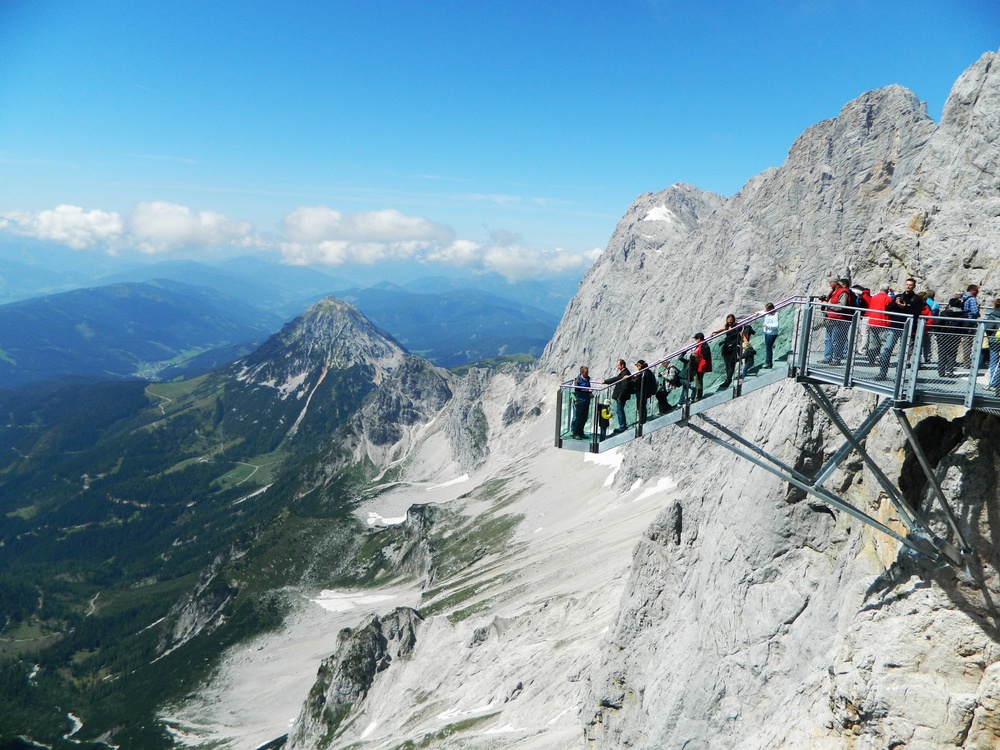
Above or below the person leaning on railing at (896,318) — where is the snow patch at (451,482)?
below

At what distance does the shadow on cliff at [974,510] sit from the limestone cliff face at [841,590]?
36 millimetres

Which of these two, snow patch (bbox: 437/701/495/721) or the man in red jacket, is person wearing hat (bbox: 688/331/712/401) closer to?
the man in red jacket

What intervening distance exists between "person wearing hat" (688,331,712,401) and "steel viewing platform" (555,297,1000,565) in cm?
13

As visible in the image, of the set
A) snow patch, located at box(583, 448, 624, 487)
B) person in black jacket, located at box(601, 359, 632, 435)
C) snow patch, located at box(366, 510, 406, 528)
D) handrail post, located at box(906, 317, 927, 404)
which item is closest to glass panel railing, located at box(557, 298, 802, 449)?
person in black jacket, located at box(601, 359, 632, 435)

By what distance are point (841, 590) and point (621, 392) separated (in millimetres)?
12218

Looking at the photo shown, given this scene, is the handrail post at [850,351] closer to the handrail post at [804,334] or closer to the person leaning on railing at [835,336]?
the person leaning on railing at [835,336]

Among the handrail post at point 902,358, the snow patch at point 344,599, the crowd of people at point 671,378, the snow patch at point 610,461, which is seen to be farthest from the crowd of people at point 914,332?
the snow patch at point 344,599

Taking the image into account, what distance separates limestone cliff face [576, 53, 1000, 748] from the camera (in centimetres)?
1480

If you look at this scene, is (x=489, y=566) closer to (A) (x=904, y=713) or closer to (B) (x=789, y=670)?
(B) (x=789, y=670)

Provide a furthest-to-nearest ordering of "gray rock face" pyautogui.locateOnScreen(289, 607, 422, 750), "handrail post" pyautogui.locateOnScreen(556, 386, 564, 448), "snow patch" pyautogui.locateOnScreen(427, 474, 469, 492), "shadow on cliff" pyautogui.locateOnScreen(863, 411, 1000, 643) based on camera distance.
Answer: "snow patch" pyautogui.locateOnScreen(427, 474, 469, 492) → "gray rock face" pyautogui.locateOnScreen(289, 607, 422, 750) → "handrail post" pyautogui.locateOnScreen(556, 386, 564, 448) → "shadow on cliff" pyautogui.locateOnScreen(863, 411, 1000, 643)

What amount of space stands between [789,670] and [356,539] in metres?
161

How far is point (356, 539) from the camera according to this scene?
17225 cm

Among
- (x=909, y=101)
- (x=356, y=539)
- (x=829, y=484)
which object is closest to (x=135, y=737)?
(x=356, y=539)

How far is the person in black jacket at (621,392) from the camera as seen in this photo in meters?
16.8
